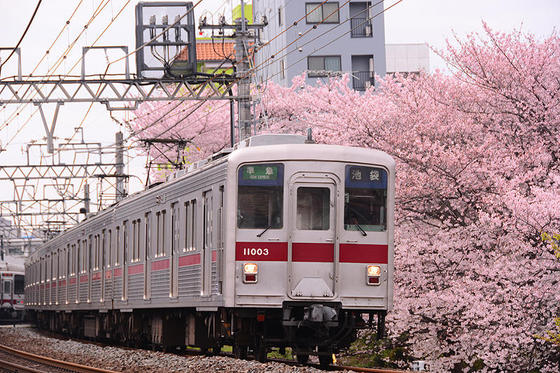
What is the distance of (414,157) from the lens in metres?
14.4

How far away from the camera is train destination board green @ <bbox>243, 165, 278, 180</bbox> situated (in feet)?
34.6

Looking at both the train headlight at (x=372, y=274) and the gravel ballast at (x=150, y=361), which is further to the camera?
the train headlight at (x=372, y=274)

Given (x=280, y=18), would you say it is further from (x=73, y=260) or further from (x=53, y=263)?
(x=73, y=260)

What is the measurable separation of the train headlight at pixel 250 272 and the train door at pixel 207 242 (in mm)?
1008

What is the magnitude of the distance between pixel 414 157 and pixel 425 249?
1443 millimetres

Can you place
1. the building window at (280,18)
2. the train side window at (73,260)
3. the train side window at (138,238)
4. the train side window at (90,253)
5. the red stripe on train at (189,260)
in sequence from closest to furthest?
the red stripe on train at (189,260)
the train side window at (138,238)
the train side window at (90,253)
the train side window at (73,260)
the building window at (280,18)

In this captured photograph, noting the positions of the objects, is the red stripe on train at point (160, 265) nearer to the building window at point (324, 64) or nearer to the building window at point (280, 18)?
the building window at point (324, 64)

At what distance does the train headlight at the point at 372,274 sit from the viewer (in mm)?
10602

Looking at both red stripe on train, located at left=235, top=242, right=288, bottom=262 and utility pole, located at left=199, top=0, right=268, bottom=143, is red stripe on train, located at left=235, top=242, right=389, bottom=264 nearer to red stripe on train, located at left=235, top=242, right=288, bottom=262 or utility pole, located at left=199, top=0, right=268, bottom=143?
red stripe on train, located at left=235, top=242, right=288, bottom=262

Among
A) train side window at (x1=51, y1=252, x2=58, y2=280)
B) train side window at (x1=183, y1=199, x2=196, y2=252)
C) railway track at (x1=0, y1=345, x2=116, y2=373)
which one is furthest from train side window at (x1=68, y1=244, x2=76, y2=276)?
train side window at (x1=183, y1=199, x2=196, y2=252)

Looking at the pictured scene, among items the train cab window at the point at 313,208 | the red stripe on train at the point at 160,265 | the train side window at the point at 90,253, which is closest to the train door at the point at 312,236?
the train cab window at the point at 313,208

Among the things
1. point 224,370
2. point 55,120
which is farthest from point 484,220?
point 55,120

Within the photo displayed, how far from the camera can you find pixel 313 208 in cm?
1064

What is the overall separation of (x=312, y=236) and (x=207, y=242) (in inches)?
63.7
